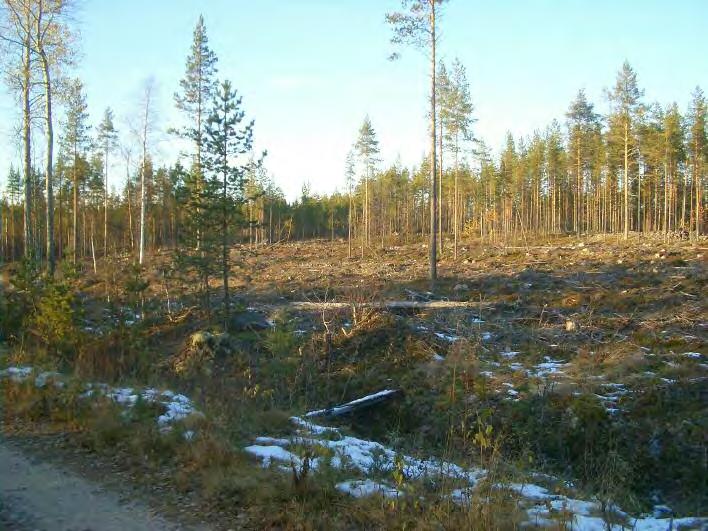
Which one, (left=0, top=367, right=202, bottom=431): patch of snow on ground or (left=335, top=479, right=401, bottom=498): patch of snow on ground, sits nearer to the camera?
(left=335, top=479, right=401, bottom=498): patch of snow on ground

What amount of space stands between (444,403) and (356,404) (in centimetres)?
162

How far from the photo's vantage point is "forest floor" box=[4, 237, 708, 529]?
4.90 metres

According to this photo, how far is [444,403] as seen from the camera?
381 inches

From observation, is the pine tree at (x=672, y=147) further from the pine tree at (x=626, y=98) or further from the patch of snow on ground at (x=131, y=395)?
the patch of snow on ground at (x=131, y=395)

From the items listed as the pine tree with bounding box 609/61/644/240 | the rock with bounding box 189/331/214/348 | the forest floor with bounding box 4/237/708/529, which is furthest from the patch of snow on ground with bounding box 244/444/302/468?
the pine tree with bounding box 609/61/644/240

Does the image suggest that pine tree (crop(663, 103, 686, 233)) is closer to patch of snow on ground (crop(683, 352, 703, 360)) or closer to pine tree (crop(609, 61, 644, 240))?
pine tree (crop(609, 61, 644, 240))

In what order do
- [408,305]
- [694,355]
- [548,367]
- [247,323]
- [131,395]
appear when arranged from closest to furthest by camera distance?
[131,395]
[694,355]
[548,367]
[247,323]
[408,305]

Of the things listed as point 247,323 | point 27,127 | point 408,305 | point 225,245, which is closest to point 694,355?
point 408,305

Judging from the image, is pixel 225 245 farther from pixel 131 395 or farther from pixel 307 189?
pixel 307 189

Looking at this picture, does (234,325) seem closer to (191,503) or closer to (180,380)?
(180,380)

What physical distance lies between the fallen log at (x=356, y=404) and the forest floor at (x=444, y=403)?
0.17 meters

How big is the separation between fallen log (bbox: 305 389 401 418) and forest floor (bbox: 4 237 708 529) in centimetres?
17

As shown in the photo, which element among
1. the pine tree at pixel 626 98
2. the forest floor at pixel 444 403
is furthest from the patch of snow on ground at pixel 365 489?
the pine tree at pixel 626 98

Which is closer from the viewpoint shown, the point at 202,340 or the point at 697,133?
the point at 202,340
